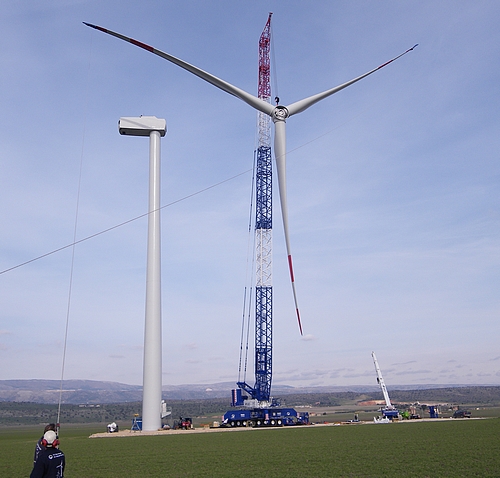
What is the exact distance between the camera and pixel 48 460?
446 inches

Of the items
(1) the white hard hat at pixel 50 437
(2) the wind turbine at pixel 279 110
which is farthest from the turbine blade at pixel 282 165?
(1) the white hard hat at pixel 50 437

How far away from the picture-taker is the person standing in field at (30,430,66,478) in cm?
1126

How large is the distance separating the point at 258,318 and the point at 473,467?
61.3 metres

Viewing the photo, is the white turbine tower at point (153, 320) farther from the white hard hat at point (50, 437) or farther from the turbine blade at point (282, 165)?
the white hard hat at point (50, 437)

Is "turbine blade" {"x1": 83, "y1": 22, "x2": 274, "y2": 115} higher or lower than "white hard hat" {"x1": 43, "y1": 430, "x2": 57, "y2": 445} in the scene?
higher

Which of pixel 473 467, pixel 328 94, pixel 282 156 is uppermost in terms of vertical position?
pixel 328 94

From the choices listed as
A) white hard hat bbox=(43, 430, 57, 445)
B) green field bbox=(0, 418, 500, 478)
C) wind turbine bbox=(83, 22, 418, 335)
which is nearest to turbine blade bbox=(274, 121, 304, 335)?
wind turbine bbox=(83, 22, 418, 335)

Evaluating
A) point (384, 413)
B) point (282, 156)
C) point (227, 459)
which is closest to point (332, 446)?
point (227, 459)

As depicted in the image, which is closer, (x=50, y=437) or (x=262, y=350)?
(x=50, y=437)

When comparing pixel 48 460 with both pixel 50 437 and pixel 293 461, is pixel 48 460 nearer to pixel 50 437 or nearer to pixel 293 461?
pixel 50 437

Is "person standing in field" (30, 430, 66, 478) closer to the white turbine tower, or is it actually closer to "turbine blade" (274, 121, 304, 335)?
"turbine blade" (274, 121, 304, 335)

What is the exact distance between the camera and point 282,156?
35219mm

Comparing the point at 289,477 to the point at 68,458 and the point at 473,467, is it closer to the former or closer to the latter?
the point at 473,467

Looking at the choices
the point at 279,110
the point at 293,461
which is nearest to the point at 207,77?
Result: the point at 279,110
